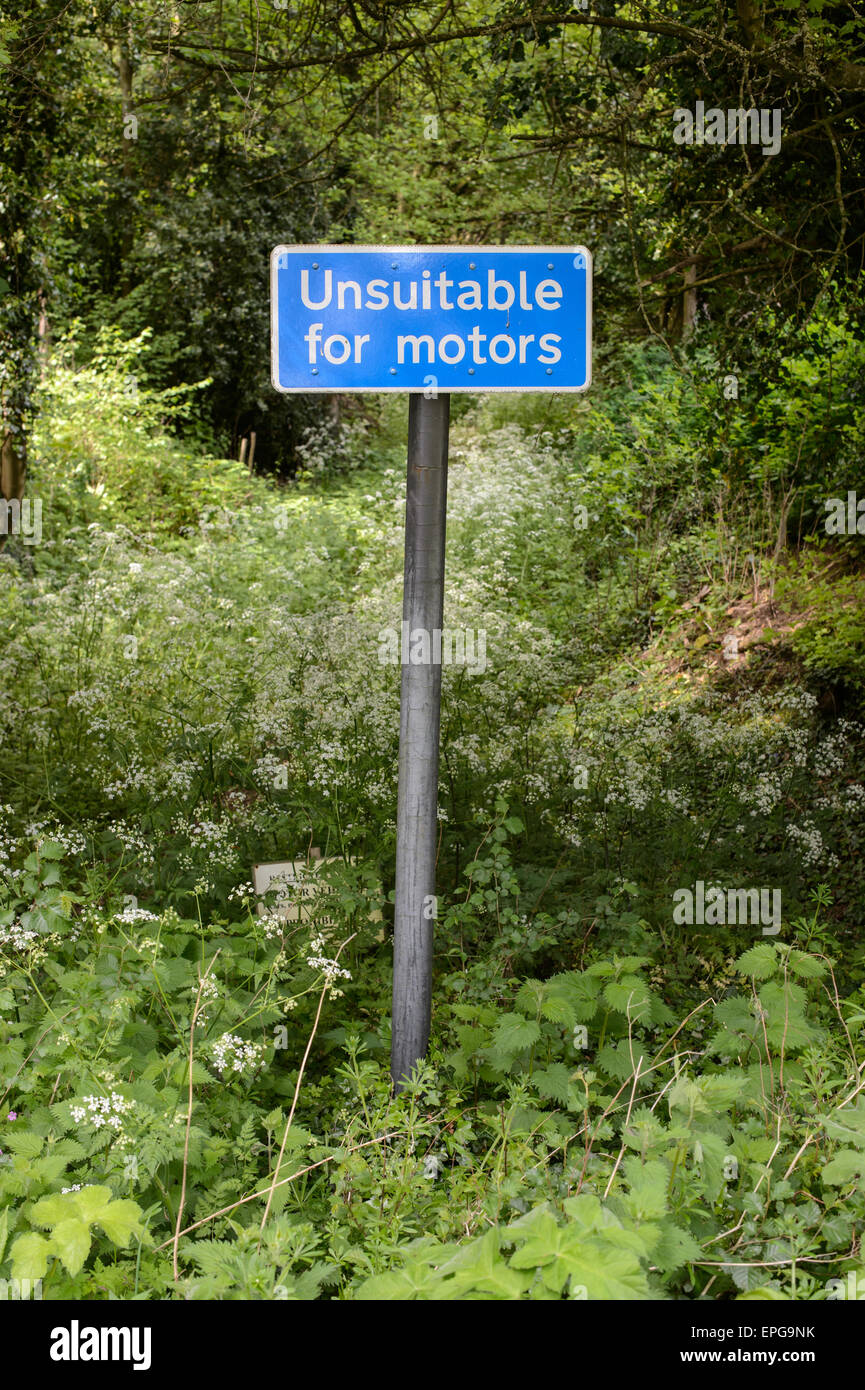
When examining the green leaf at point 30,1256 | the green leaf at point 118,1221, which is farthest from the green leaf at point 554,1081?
the green leaf at point 30,1256

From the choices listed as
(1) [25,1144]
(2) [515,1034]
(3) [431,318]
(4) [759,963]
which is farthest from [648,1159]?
(3) [431,318]

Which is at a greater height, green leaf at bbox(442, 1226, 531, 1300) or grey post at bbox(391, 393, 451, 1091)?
grey post at bbox(391, 393, 451, 1091)

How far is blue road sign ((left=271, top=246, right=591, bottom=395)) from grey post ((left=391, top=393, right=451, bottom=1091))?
0.15 m

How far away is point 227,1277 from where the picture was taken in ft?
5.95

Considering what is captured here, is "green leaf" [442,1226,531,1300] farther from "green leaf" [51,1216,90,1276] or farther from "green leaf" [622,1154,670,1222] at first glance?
"green leaf" [51,1216,90,1276]

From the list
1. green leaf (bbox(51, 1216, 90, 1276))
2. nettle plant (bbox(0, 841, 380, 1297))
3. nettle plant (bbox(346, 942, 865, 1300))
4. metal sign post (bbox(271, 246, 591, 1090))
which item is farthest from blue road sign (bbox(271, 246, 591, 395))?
green leaf (bbox(51, 1216, 90, 1276))

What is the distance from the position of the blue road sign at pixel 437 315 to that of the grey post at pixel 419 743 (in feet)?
0.48

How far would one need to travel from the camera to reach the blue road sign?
8.25 ft

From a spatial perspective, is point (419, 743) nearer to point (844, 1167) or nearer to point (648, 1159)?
point (648, 1159)

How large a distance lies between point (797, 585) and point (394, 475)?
20.0ft

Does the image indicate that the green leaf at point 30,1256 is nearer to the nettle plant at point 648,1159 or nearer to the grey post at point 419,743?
the nettle plant at point 648,1159

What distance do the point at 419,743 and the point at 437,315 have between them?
105cm

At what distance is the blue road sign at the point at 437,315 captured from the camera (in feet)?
8.25
